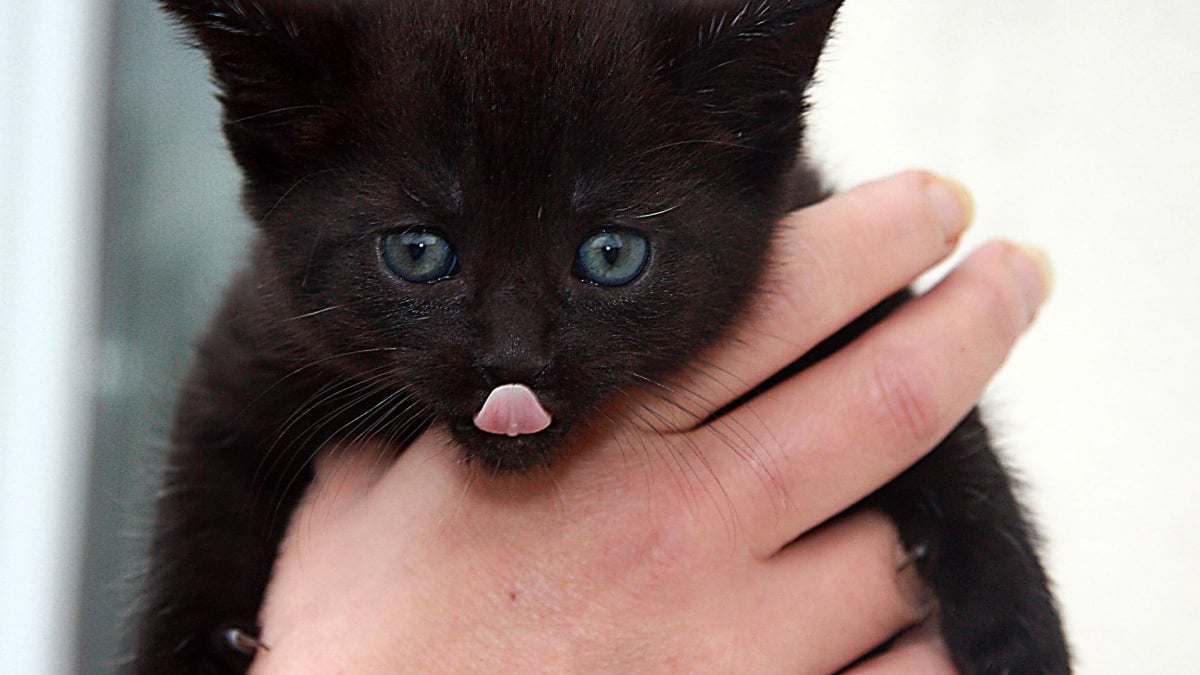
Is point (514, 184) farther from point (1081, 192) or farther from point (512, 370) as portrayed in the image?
point (1081, 192)

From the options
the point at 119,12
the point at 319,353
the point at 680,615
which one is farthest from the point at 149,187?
the point at 680,615

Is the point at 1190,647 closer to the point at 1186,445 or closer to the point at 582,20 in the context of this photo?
the point at 1186,445

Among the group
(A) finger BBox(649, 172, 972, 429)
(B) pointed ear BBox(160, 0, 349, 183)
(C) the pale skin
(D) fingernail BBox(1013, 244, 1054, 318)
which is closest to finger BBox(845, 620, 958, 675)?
(C) the pale skin

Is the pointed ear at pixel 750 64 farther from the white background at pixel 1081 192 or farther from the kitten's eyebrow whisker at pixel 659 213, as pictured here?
the white background at pixel 1081 192

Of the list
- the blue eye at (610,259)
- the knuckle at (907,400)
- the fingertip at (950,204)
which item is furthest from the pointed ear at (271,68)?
the fingertip at (950,204)

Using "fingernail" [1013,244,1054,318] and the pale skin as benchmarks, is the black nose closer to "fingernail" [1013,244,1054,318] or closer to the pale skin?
the pale skin

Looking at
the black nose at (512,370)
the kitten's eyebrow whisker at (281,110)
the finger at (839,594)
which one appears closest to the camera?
the black nose at (512,370)
